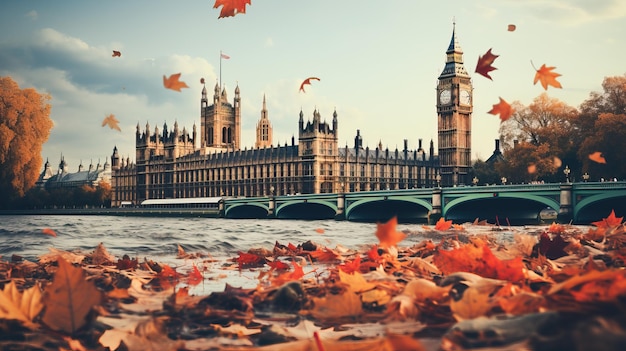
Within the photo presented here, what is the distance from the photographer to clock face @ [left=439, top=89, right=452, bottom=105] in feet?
300

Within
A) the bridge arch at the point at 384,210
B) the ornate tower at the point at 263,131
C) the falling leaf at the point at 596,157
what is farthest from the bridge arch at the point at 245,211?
the falling leaf at the point at 596,157

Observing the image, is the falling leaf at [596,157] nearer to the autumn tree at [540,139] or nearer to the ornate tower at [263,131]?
the autumn tree at [540,139]

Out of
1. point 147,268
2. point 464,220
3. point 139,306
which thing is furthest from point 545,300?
point 464,220

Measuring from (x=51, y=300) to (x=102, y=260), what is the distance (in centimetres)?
497

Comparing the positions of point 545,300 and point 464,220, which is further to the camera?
point 464,220

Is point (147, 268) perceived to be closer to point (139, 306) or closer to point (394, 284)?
point (139, 306)

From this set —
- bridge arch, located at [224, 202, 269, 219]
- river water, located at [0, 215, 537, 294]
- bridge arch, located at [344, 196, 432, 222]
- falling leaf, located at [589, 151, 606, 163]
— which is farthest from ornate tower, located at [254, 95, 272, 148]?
Answer: falling leaf, located at [589, 151, 606, 163]

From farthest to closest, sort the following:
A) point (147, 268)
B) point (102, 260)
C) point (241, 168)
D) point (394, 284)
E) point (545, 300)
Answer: point (241, 168) → point (102, 260) → point (147, 268) → point (394, 284) → point (545, 300)

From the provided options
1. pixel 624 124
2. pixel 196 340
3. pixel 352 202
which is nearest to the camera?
pixel 196 340

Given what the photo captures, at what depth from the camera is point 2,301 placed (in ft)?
12.6

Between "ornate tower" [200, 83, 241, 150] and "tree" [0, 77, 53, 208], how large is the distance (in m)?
73.0

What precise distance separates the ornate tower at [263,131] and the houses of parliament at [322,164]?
48.4ft

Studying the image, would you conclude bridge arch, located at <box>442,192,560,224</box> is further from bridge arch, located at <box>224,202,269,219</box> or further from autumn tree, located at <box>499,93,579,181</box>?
bridge arch, located at <box>224,202,269,219</box>

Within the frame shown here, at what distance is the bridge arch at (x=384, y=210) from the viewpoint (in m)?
54.8
